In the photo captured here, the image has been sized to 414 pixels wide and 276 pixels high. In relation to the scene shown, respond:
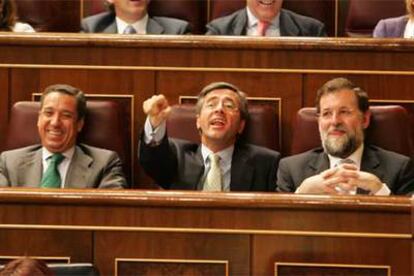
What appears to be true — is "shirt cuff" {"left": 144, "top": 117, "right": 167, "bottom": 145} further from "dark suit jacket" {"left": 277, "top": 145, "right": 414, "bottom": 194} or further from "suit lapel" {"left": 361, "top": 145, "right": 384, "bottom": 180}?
"suit lapel" {"left": 361, "top": 145, "right": 384, "bottom": 180}

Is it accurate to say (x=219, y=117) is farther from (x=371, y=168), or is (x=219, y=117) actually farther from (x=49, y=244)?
(x=49, y=244)

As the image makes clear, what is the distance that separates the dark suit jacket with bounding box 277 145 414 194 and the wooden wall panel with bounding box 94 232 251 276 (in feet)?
1.02

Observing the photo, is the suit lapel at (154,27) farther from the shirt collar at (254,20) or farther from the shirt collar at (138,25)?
the shirt collar at (254,20)

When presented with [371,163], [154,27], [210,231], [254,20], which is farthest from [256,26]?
[210,231]

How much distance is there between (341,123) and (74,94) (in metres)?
0.35

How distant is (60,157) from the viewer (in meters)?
1.46

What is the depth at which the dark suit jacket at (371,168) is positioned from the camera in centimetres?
139

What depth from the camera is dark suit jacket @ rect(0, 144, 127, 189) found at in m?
1.43

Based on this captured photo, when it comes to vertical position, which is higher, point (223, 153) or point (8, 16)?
point (8, 16)

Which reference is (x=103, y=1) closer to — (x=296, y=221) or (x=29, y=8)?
(x=29, y=8)

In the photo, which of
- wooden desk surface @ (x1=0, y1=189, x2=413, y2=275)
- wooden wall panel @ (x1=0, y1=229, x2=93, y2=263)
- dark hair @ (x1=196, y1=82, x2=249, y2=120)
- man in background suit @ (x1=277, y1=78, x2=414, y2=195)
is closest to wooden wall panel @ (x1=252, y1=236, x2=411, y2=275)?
wooden desk surface @ (x1=0, y1=189, x2=413, y2=275)

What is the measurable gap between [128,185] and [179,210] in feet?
1.34

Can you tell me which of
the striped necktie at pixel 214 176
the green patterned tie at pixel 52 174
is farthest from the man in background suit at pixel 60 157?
the striped necktie at pixel 214 176

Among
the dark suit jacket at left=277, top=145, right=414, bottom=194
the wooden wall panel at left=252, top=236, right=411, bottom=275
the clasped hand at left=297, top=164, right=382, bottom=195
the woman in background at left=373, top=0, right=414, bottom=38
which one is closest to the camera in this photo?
the wooden wall panel at left=252, top=236, right=411, bottom=275
